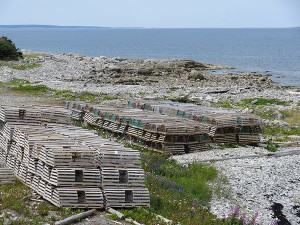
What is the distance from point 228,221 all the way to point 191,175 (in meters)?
4.18

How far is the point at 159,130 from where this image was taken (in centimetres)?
2062

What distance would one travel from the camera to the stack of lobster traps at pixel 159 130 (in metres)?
20.5

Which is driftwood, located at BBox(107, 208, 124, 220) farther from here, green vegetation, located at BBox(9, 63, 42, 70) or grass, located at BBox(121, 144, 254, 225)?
green vegetation, located at BBox(9, 63, 42, 70)

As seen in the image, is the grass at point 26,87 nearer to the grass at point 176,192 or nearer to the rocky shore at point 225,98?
the rocky shore at point 225,98

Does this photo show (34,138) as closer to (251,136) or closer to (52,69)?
(251,136)

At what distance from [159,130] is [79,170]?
310 inches

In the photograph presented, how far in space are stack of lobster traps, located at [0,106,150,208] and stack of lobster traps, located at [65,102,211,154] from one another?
528 centimetres

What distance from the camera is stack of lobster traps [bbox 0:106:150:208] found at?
1280 centimetres

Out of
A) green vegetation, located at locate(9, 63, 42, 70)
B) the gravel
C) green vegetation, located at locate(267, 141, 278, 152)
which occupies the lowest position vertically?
the gravel

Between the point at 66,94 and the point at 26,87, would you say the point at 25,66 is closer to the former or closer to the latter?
the point at 26,87

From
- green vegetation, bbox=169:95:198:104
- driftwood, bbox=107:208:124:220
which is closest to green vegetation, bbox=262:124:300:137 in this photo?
green vegetation, bbox=169:95:198:104

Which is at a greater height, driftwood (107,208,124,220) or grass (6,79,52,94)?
grass (6,79,52,94)

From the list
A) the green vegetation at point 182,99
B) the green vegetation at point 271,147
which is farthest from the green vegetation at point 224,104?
the green vegetation at point 271,147

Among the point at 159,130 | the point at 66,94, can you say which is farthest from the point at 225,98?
the point at 159,130
